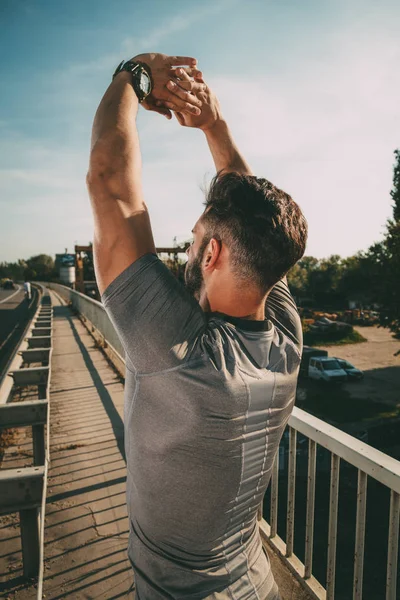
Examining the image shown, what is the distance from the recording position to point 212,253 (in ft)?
3.63

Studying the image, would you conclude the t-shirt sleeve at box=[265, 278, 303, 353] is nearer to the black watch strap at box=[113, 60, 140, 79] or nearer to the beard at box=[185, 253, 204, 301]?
the beard at box=[185, 253, 204, 301]

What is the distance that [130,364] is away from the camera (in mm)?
941

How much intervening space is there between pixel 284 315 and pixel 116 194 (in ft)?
2.45

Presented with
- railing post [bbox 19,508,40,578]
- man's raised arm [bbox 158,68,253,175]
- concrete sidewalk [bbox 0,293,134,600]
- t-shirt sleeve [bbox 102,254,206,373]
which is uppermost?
man's raised arm [bbox 158,68,253,175]

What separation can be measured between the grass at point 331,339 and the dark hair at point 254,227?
38.0 meters

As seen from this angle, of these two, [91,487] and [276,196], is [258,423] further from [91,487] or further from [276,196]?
[91,487]

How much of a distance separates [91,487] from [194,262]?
2.99m

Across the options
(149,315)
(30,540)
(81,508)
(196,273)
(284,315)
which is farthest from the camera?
(81,508)

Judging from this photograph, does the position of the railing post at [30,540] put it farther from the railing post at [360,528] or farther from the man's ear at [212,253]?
the man's ear at [212,253]

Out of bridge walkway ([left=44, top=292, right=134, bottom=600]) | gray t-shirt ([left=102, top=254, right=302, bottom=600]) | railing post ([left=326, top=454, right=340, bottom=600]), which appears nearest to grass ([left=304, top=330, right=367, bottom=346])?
bridge walkway ([left=44, top=292, right=134, bottom=600])

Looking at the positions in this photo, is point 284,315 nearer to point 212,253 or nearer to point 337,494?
point 212,253

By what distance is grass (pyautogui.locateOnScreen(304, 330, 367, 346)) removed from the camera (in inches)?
1505

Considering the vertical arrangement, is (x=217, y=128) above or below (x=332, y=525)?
above

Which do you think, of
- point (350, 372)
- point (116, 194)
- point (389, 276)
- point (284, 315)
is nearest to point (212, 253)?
point (116, 194)
